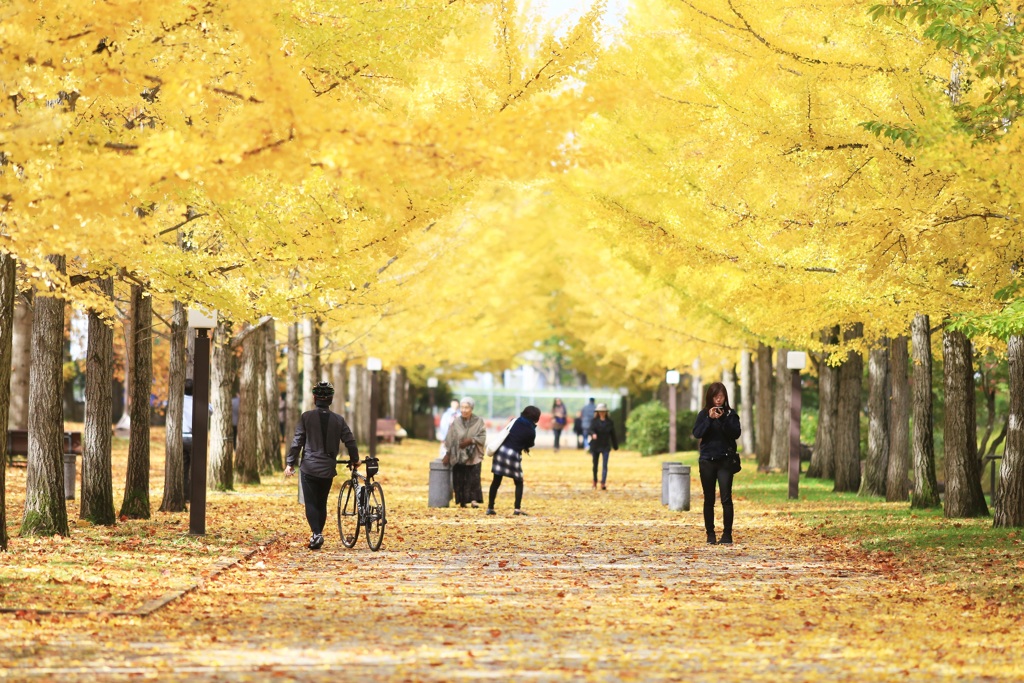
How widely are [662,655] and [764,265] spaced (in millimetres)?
8857

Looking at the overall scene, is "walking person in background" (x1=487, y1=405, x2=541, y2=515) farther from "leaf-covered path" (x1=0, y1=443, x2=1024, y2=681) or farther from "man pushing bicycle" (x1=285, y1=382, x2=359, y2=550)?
"man pushing bicycle" (x1=285, y1=382, x2=359, y2=550)

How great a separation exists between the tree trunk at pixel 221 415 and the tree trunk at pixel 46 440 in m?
7.68

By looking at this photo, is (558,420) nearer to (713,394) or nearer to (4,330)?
(713,394)

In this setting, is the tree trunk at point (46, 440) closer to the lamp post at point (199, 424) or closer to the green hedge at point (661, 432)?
the lamp post at point (199, 424)

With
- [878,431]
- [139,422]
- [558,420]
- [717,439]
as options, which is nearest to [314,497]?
[139,422]

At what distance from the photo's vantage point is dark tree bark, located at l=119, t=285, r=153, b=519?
16125 mm

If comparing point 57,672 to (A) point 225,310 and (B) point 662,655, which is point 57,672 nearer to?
(B) point 662,655

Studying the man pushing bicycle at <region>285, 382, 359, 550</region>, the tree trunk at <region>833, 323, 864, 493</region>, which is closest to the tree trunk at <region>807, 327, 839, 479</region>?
the tree trunk at <region>833, 323, 864, 493</region>

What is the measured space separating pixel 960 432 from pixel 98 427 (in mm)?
10110

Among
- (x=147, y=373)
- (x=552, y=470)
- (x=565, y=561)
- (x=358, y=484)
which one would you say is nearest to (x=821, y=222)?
(x=565, y=561)

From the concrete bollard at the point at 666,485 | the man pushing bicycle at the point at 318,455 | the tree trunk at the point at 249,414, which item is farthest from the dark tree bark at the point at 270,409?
the man pushing bicycle at the point at 318,455

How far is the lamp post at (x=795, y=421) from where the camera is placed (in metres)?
22.8

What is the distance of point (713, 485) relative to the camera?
15.1m

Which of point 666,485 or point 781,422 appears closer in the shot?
point 666,485
